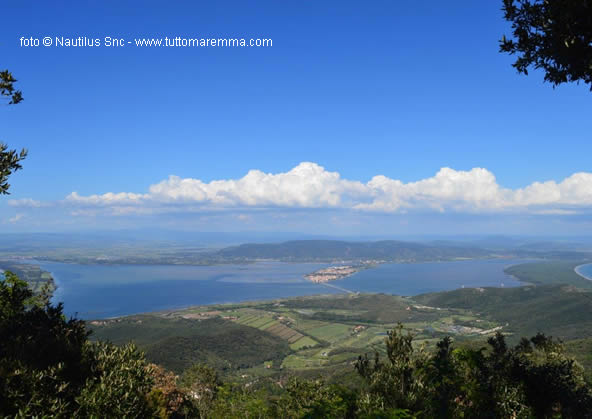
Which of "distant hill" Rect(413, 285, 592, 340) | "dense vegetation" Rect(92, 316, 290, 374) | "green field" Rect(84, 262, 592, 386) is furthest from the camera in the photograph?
"distant hill" Rect(413, 285, 592, 340)

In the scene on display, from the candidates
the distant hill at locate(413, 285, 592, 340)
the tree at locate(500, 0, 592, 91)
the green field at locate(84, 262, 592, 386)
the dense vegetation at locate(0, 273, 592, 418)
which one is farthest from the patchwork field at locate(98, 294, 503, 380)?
the tree at locate(500, 0, 592, 91)

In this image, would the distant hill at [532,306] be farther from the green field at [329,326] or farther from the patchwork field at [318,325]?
the patchwork field at [318,325]

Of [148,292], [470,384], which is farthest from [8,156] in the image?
[148,292]

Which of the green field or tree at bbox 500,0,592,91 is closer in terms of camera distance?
tree at bbox 500,0,592,91

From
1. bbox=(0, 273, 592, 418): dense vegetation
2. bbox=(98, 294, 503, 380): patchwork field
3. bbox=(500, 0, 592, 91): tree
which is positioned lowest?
bbox=(98, 294, 503, 380): patchwork field

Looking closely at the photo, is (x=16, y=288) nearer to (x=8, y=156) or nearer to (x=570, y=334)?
(x=8, y=156)

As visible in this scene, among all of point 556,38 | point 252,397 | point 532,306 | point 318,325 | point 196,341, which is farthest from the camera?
point 532,306

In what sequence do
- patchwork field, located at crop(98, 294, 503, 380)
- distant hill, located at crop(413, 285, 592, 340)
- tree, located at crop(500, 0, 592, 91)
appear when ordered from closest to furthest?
tree, located at crop(500, 0, 592, 91) < patchwork field, located at crop(98, 294, 503, 380) < distant hill, located at crop(413, 285, 592, 340)

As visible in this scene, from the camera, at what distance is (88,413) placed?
33.9 ft

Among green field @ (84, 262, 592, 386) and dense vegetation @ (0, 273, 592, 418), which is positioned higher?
dense vegetation @ (0, 273, 592, 418)

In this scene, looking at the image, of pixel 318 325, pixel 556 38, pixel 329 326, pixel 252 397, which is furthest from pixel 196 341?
pixel 556 38

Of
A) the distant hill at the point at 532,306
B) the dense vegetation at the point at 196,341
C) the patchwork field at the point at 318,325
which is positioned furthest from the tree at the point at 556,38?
the distant hill at the point at 532,306

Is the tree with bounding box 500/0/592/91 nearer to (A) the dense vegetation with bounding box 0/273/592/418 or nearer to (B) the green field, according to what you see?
(A) the dense vegetation with bounding box 0/273/592/418

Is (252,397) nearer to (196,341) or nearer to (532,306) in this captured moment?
(196,341)
